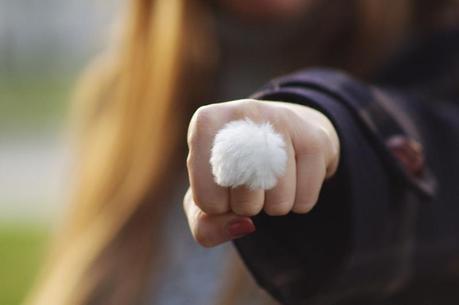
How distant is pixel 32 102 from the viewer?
2973mm

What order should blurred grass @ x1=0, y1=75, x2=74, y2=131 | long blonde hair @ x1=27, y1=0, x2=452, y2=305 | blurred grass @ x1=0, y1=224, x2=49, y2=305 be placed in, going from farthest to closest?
1. blurred grass @ x1=0, y1=75, x2=74, y2=131
2. blurred grass @ x1=0, y1=224, x2=49, y2=305
3. long blonde hair @ x1=27, y1=0, x2=452, y2=305

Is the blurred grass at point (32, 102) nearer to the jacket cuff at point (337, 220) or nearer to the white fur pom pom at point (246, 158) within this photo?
the jacket cuff at point (337, 220)

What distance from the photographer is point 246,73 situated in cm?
76

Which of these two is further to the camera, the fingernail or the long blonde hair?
the long blonde hair

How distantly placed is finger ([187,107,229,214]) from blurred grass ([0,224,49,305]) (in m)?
0.54

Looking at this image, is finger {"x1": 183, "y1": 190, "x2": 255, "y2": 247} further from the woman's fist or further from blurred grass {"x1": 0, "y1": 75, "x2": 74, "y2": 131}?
blurred grass {"x1": 0, "y1": 75, "x2": 74, "y2": 131}

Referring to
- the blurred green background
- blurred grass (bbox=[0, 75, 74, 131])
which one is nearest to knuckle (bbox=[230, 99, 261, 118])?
the blurred green background

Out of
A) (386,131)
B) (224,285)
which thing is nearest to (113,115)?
(224,285)

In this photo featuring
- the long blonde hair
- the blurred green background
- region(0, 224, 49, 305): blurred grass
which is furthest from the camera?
the blurred green background

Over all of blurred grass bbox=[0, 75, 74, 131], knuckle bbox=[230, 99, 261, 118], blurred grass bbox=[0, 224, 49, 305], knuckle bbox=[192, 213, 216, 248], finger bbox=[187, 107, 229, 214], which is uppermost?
knuckle bbox=[230, 99, 261, 118]

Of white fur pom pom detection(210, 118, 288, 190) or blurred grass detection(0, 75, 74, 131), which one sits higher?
white fur pom pom detection(210, 118, 288, 190)

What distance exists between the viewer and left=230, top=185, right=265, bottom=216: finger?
0.33 meters

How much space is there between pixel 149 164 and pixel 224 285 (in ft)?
0.45

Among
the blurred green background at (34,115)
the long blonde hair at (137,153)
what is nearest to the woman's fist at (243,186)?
the long blonde hair at (137,153)
